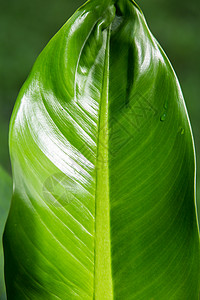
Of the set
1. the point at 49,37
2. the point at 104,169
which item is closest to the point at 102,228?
the point at 104,169

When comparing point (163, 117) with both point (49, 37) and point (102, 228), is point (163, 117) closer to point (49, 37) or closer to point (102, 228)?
point (102, 228)

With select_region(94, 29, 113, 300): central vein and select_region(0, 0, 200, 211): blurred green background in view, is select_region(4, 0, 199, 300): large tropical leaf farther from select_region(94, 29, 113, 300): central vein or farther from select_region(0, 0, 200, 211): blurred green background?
select_region(0, 0, 200, 211): blurred green background

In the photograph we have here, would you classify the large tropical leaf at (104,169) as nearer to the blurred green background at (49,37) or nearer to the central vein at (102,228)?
the central vein at (102,228)

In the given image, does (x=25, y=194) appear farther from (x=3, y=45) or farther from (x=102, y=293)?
(x=3, y=45)

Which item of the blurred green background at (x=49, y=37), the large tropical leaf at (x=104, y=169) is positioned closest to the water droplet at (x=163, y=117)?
the large tropical leaf at (x=104, y=169)

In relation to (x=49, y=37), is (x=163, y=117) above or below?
below

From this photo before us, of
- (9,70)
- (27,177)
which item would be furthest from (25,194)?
(9,70)
